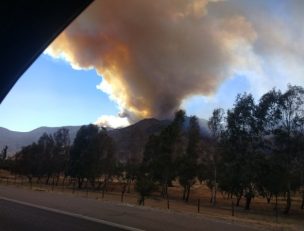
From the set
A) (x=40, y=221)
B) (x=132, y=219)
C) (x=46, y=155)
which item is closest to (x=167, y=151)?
(x=46, y=155)

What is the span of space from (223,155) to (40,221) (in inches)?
1893

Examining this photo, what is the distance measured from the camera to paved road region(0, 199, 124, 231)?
42.0 feet

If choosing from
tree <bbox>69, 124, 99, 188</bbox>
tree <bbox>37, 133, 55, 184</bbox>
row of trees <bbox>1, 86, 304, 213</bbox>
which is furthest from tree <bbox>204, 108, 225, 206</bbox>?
tree <bbox>37, 133, 55, 184</bbox>

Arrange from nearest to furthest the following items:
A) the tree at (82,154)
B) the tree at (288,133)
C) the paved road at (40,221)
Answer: the paved road at (40,221) → the tree at (288,133) → the tree at (82,154)

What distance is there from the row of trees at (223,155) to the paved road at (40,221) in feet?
73.5

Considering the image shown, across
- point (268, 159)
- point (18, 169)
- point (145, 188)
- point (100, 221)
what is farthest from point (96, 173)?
point (100, 221)

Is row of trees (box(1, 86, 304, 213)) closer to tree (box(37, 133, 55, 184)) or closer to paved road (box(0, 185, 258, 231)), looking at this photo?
tree (box(37, 133, 55, 184))

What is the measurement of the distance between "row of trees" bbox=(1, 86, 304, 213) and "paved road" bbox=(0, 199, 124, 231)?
22.4m

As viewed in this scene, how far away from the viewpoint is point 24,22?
7.16m

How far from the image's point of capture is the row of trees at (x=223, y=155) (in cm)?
5412

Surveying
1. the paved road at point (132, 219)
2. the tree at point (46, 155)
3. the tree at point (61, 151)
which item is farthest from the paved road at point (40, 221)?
the tree at point (46, 155)

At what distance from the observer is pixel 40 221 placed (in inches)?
560

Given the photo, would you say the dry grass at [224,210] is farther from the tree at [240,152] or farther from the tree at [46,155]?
Answer: the tree at [46,155]

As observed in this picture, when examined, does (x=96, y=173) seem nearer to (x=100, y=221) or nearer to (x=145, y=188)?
(x=145, y=188)
